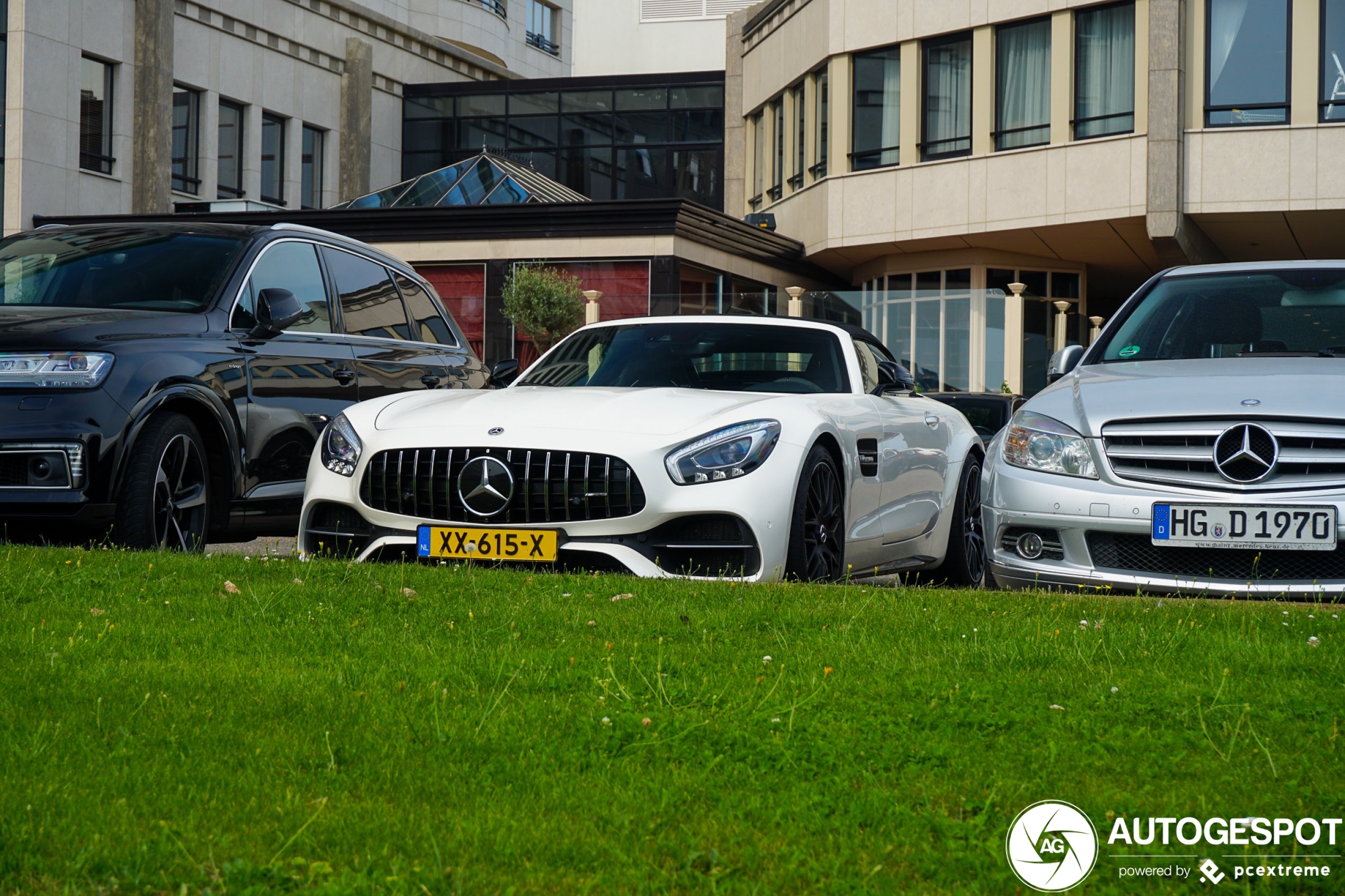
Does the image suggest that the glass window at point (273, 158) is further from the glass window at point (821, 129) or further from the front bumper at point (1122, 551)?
the front bumper at point (1122, 551)

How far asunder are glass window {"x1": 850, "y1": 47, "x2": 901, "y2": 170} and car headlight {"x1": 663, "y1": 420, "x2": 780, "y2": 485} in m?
26.8

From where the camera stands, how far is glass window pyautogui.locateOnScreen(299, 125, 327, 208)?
1725 inches

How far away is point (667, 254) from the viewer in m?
32.1

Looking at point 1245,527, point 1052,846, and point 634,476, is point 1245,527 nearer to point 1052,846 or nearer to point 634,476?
point 634,476

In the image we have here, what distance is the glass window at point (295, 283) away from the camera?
815cm

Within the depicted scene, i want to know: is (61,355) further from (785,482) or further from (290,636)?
(785,482)

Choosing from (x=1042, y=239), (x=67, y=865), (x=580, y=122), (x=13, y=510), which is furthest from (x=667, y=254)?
(x=67, y=865)

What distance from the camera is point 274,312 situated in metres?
7.95

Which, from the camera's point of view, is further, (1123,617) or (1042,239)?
(1042,239)

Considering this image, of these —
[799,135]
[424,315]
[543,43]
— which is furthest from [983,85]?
[543,43]

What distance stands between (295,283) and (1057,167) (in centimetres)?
2403

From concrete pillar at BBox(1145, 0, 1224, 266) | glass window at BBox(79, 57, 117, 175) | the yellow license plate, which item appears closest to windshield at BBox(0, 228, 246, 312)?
the yellow license plate

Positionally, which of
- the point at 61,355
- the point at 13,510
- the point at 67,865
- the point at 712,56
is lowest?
the point at 67,865

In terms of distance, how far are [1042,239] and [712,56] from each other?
36.8 metres
